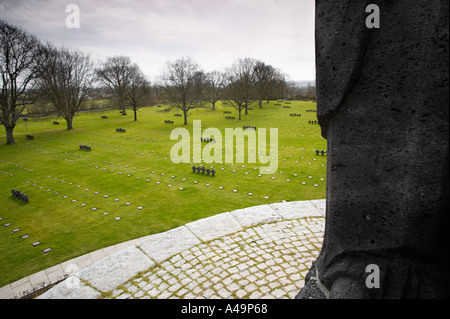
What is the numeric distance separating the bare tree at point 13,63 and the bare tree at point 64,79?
2.50 m

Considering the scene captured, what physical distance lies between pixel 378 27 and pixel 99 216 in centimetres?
973

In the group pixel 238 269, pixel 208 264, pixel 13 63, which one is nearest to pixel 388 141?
pixel 238 269

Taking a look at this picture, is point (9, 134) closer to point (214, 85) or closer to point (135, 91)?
point (135, 91)

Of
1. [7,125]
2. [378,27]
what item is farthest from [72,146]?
[378,27]

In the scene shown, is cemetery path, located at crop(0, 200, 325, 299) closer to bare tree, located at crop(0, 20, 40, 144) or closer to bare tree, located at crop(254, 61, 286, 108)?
bare tree, located at crop(0, 20, 40, 144)

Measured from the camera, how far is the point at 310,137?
21.4m

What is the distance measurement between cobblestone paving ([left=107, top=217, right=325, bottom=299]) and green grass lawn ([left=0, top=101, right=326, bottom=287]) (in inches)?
111

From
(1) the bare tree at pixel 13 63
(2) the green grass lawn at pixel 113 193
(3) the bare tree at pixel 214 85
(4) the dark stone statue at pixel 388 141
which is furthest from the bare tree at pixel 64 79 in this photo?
(4) the dark stone statue at pixel 388 141

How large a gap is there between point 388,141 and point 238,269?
381 cm

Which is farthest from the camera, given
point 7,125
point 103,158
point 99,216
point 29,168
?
point 7,125

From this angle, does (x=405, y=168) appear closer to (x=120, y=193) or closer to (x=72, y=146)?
(x=120, y=193)

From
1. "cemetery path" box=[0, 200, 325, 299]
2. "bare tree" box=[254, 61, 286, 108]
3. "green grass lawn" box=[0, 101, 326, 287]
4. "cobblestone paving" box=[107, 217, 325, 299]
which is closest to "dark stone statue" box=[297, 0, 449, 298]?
"cobblestone paving" box=[107, 217, 325, 299]

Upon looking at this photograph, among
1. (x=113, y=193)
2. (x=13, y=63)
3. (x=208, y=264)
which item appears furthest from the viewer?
(x=13, y=63)

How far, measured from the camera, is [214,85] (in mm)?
52812
